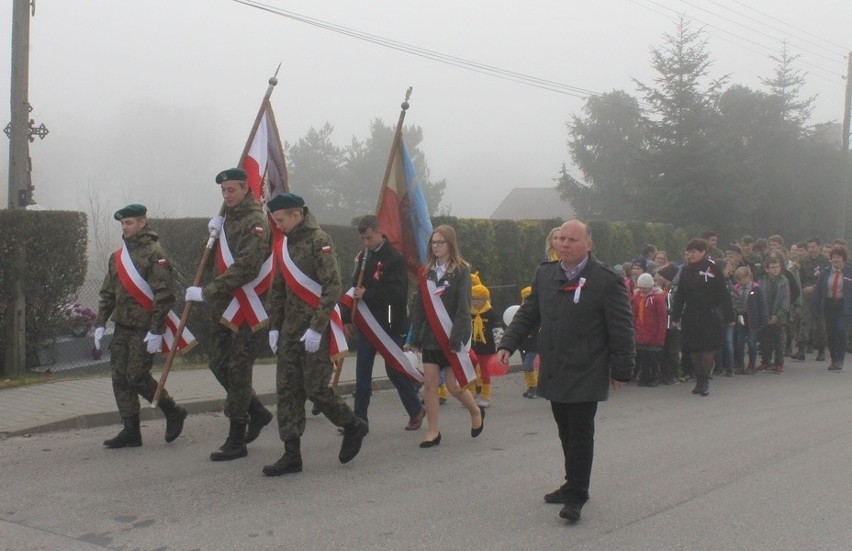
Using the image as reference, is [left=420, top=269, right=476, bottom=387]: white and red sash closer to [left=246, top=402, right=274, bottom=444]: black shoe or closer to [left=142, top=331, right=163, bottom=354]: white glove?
[left=246, top=402, right=274, bottom=444]: black shoe

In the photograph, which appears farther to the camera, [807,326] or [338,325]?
[807,326]

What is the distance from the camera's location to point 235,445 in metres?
Answer: 7.18

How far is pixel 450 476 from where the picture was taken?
6.73 metres

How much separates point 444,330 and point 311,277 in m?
1.54

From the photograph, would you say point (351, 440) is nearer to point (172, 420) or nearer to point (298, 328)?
point (298, 328)

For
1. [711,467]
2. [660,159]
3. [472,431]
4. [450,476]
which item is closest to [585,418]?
[450,476]

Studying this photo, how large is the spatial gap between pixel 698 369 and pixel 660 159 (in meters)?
25.4

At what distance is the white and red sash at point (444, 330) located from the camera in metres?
7.84

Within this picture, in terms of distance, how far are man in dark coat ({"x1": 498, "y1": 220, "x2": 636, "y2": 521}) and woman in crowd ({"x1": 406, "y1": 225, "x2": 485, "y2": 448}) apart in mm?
2073

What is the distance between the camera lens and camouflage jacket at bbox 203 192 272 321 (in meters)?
6.96

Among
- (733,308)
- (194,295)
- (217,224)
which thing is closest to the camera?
(194,295)

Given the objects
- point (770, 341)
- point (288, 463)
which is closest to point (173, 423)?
point (288, 463)

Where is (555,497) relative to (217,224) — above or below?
below

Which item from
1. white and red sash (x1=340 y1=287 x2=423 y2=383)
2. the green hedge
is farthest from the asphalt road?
the green hedge
